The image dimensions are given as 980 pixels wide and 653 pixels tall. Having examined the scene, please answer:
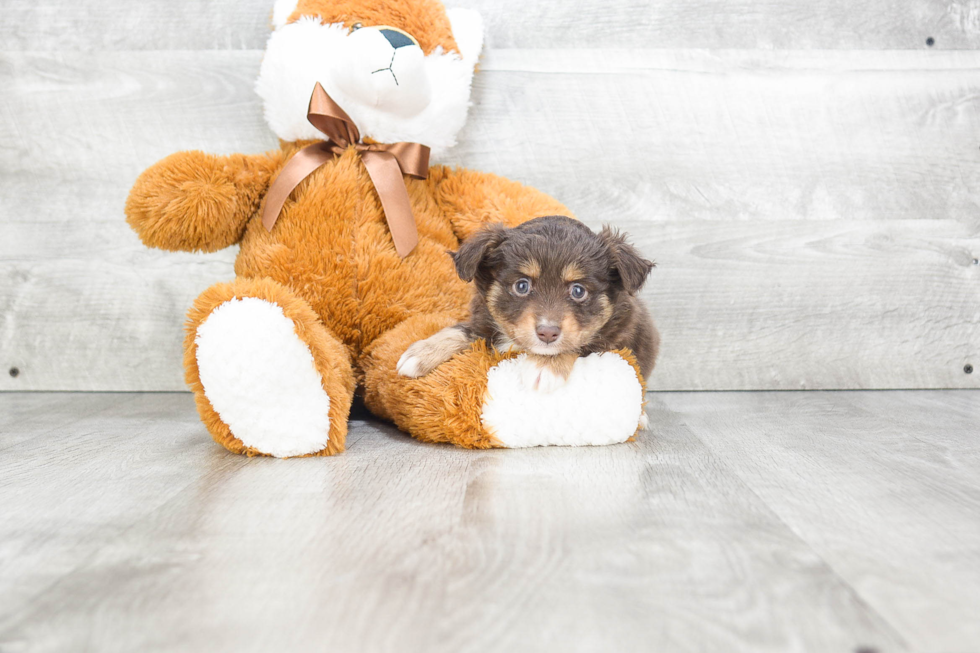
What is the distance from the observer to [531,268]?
1630 mm

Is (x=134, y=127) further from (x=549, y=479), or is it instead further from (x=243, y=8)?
(x=549, y=479)

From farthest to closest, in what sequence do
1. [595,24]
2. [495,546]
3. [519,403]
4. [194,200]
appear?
[595,24], [194,200], [519,403], [495,546]

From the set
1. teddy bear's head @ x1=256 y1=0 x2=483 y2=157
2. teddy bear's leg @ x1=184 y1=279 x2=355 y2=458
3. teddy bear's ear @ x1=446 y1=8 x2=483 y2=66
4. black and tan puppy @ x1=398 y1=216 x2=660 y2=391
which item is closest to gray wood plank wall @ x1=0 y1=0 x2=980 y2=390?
teddy bear's ear @ x1=446 y1=8 x2=483 y2=66

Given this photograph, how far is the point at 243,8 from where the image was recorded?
7.91 ft

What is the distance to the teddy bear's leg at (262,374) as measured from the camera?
1.56 meters

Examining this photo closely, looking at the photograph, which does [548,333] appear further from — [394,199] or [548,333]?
[394,199]

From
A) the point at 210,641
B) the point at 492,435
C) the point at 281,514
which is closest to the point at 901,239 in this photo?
the point at 492,435

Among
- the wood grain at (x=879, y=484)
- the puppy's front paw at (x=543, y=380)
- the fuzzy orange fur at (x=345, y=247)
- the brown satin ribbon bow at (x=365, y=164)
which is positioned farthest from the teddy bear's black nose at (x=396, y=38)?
the wood grain at (x=879, y=484)

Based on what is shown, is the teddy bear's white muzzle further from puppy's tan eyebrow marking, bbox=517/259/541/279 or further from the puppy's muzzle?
the puppy's muzzle

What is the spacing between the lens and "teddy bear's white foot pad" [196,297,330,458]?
1561 millimetres

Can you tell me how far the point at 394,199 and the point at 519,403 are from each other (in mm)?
686

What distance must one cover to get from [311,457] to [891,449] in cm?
133

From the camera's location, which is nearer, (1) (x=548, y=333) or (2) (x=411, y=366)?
(1) (x=548, y=333)

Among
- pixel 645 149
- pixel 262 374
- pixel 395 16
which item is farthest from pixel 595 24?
pixel 262 374
